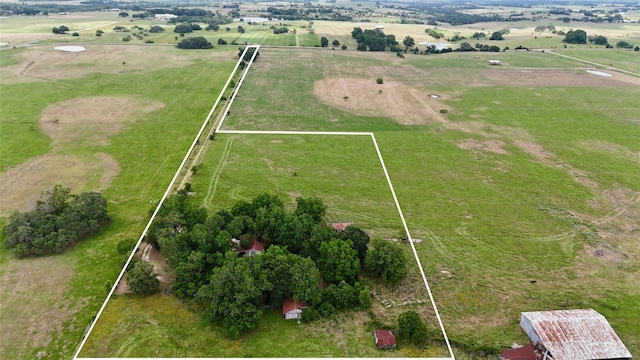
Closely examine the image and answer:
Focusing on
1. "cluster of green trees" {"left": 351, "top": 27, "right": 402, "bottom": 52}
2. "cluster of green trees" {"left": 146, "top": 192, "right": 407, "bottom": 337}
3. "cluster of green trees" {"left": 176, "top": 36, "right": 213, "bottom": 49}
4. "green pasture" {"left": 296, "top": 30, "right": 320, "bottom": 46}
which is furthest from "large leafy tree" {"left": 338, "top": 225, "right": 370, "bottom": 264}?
"green pasture" {"left": 296, "top": 30, "right": 320, "bottom": 46}

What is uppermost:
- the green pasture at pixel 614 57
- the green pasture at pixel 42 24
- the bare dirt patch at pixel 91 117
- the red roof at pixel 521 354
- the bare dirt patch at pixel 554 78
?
the green pasture at pixel 42 24

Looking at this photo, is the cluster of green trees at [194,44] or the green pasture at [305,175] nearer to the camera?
the green pasture at [305,175]

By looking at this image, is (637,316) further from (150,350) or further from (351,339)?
(150,350)

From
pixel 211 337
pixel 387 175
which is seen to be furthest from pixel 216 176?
pixel 211 337

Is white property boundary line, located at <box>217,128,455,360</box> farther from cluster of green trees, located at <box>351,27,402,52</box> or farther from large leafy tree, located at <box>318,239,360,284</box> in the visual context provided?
cluster of green trees, located at <box>351,27,402,52</box>

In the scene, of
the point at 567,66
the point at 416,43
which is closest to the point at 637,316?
the point at 567,66

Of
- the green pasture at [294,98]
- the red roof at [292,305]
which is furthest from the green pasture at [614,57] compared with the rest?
the red roof at [292,305]

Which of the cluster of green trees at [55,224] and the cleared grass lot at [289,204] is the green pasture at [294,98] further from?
the cluster of green trees at [55,224]
